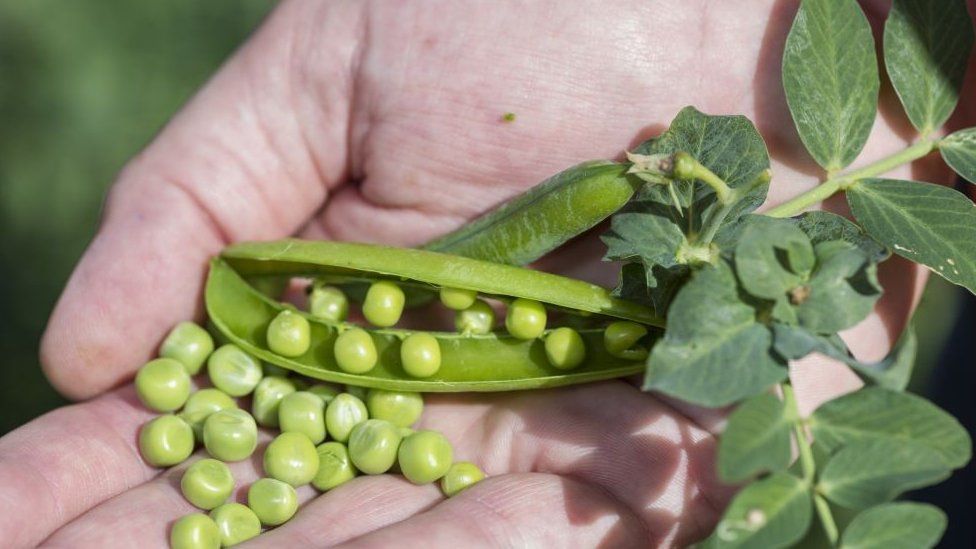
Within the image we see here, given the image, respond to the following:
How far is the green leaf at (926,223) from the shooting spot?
2.78 meters

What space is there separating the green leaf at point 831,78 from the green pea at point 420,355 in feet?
4.35

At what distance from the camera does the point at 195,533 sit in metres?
2.87

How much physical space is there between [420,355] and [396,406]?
29 cm

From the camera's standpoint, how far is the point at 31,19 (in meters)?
6.36

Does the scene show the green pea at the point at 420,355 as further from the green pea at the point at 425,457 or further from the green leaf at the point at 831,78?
the green leaf at the point at 831,78

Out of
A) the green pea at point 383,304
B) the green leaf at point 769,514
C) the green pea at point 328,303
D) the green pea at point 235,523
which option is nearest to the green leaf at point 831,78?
the green leaf at point 769,514

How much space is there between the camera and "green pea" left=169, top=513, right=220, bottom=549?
2861 millimetres

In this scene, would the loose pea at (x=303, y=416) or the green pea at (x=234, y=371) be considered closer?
the loose pea at (x=303, y=416)

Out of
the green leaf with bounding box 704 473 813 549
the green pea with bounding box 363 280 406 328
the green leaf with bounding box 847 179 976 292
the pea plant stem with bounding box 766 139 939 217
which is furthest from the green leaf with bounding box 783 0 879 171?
the green pea with bounding box 363 280 406 328

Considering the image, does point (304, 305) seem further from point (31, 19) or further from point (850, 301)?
point (31, 19)

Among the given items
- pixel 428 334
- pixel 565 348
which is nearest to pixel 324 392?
pixel 428 334

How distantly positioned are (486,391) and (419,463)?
377mm

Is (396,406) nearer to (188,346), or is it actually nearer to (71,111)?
(188,346)

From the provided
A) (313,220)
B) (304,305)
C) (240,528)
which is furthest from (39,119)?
(240,528)
